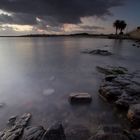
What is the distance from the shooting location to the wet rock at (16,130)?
16.1 feet

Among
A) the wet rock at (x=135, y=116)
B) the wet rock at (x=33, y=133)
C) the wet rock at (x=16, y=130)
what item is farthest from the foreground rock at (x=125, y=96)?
the wet rock at (x=16, y=130)

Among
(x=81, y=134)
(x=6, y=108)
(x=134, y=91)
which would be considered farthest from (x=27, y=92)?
(x=134, y=91)

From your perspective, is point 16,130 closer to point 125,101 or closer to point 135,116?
point 135,116

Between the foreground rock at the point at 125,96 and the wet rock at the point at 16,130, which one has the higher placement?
the foreground rock at the point at 125,96

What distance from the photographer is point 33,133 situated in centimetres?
493

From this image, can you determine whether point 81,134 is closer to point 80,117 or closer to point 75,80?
point 80,117

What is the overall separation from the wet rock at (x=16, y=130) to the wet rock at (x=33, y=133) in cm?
25

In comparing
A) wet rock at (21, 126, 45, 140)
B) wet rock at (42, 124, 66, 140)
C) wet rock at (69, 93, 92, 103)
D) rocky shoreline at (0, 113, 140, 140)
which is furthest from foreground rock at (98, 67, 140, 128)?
wet rock at (21, 126, 45, 140)

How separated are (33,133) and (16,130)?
79cm

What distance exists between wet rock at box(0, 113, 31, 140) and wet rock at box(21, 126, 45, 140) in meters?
0.25

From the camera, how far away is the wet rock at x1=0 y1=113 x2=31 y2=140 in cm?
490

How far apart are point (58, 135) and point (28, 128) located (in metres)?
1.54

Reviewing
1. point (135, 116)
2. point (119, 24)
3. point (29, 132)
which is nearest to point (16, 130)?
point (29, 132)

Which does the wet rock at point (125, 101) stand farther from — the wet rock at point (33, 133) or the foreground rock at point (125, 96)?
the wet rock at point (33, 133)
